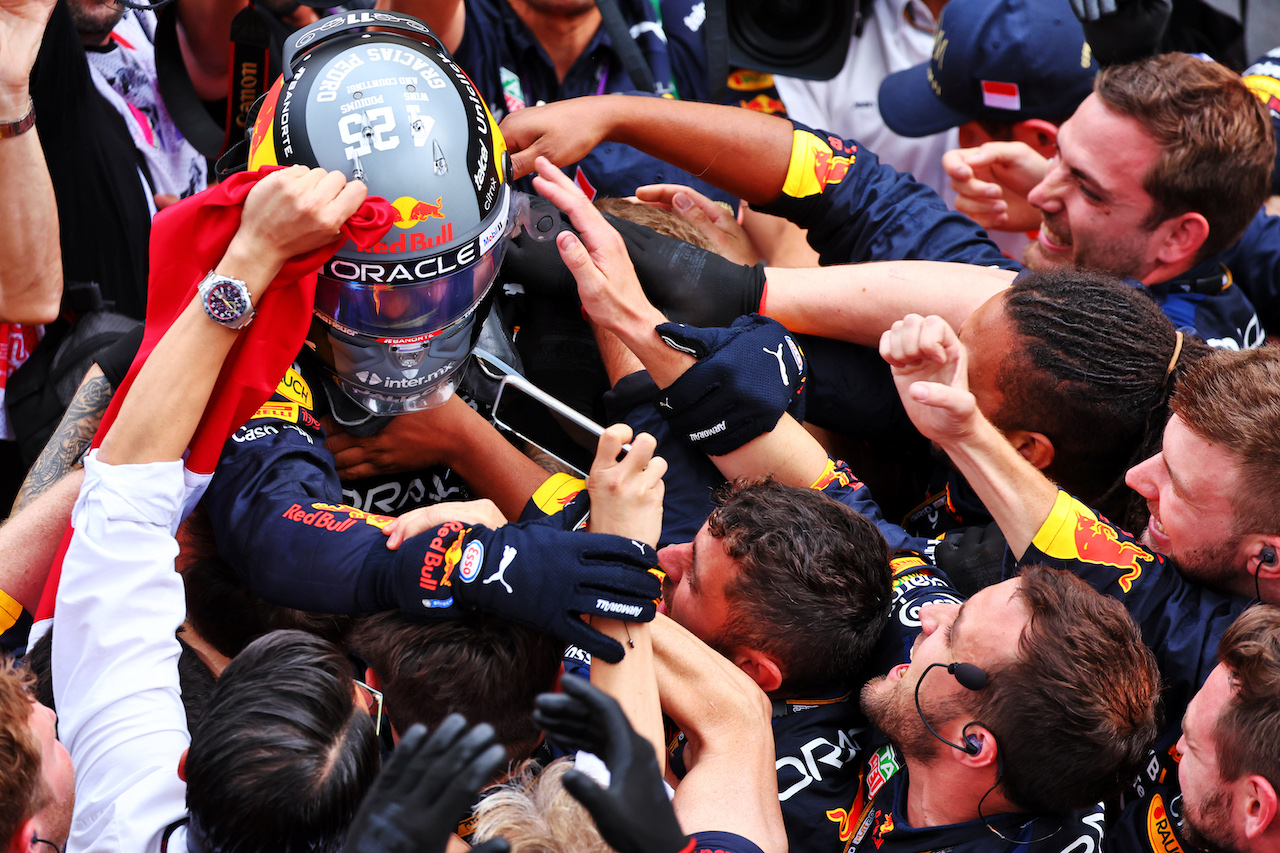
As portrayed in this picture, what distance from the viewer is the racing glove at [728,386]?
2.56 meters

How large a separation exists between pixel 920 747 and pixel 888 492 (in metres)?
1.27

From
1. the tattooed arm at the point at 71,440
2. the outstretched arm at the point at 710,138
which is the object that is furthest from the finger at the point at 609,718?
the outstretched arm at the point at 710,138

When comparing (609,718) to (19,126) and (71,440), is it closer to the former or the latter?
(71,440)

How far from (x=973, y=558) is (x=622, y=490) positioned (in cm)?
105

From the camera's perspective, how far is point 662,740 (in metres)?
2.12

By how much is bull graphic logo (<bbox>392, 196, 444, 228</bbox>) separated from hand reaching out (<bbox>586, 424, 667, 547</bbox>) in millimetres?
587

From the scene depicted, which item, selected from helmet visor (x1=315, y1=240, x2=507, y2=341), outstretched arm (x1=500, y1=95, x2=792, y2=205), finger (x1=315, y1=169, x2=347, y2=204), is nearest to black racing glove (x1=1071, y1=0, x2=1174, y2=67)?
outstretched arm (x1=500, y1=95, x2=792, y2=205)

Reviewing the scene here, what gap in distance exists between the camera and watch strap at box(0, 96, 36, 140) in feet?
8.75

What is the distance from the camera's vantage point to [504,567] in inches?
79.4

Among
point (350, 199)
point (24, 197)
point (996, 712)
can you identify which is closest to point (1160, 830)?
point (996, 712)

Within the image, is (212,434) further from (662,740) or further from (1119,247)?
(1119,247)

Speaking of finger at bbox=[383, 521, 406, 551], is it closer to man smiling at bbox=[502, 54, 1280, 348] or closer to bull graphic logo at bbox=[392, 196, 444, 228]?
bull graphic logo at bbox=[392, 196, 444, 228]

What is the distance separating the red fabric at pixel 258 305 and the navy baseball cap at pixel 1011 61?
242 cm

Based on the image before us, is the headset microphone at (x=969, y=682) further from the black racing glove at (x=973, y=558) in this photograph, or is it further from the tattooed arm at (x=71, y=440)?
the tattooed arm at (x=71, y=440)
